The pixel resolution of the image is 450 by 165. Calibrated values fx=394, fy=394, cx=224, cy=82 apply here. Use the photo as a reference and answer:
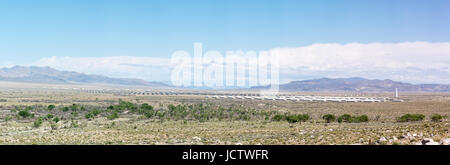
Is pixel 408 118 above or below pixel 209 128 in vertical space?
above

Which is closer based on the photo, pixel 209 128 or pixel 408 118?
pixel 209 128

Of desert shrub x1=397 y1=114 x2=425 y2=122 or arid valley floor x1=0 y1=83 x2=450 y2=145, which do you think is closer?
arid valley floor x1=0 y1=83 x2=450 y2=145

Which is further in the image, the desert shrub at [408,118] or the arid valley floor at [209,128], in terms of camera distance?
the desert shrub at [408,118]
